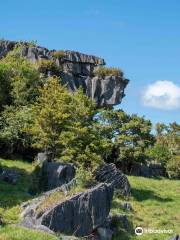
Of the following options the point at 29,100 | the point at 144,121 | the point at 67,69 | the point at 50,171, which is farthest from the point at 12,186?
the point at 67,69

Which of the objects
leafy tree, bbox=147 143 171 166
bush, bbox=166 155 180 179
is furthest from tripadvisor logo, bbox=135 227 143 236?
leafy tree, bbox=147 143 171 166

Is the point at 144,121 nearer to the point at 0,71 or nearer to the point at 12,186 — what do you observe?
the point at 0,71

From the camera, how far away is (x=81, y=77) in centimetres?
7494

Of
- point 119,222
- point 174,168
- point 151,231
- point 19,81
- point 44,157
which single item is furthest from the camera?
point 174,168

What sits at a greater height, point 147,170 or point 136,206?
point 147,170

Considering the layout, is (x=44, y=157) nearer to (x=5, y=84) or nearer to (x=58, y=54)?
(x=5, y=84)

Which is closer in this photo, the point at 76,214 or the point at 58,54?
the point at 76,214

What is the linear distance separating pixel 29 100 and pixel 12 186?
23.1m

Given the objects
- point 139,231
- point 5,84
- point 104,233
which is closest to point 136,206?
point 139,231

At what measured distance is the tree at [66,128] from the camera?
42.1 m

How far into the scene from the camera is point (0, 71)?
56375mm

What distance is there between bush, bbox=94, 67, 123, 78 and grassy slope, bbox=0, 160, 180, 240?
27014 mm

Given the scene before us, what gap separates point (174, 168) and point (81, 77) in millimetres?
21272

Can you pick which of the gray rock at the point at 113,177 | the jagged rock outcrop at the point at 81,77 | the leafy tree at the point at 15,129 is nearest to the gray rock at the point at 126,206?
the gray rock at the point at 113,177
